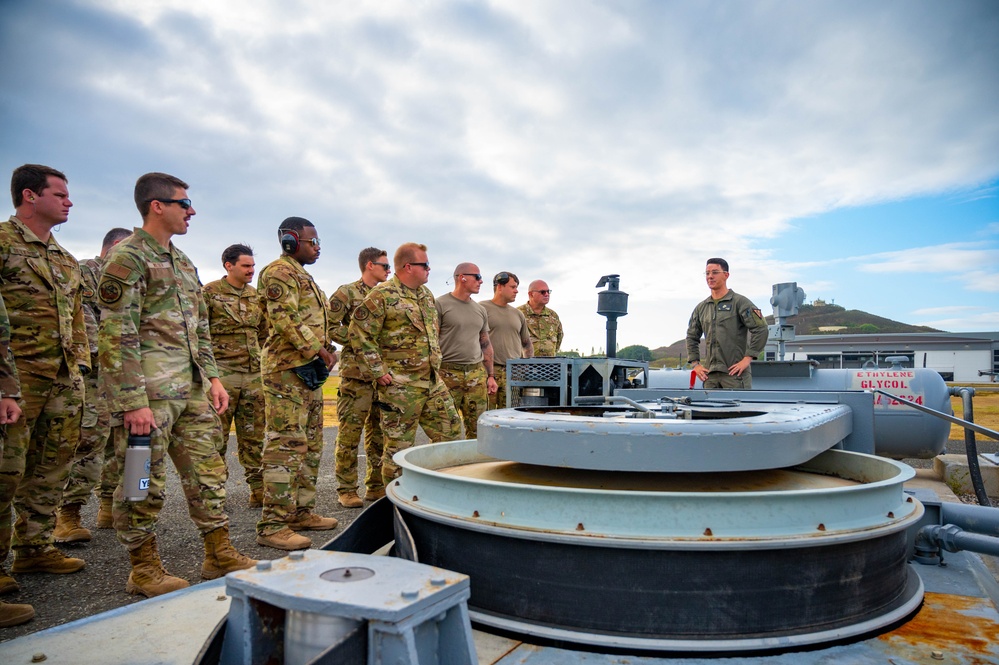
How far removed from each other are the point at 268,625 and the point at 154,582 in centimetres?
191

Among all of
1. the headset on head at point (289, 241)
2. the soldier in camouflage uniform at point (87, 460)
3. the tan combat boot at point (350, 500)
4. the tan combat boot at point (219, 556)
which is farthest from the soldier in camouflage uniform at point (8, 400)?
the tan combat boot at point (350, 500)

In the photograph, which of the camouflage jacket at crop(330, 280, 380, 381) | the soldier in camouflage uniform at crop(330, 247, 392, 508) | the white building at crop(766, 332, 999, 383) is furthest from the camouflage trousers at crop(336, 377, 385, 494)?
the white building at crop(766, 332, 999, 383)

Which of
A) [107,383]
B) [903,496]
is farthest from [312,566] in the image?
[903,496]

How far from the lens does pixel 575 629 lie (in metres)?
2.09

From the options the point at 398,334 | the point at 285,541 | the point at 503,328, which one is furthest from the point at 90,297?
the point at 503,328

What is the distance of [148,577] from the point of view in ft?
10.5

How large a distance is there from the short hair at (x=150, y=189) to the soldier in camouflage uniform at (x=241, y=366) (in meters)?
2.43

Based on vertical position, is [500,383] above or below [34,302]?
below

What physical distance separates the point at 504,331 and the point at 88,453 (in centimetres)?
394

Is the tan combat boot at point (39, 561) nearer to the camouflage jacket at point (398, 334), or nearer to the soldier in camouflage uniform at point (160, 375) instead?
the soldier in camouflage uniform at point (160, 375)

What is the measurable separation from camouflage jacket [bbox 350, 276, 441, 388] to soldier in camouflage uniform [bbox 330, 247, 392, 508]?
1.00 feet

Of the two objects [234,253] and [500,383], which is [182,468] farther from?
[500,383]

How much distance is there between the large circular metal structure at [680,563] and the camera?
6.65 ft

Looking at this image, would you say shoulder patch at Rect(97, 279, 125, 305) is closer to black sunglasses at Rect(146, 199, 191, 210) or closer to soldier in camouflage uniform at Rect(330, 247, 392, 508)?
black sunglasses at Rect(146, 199, 191, 210)
